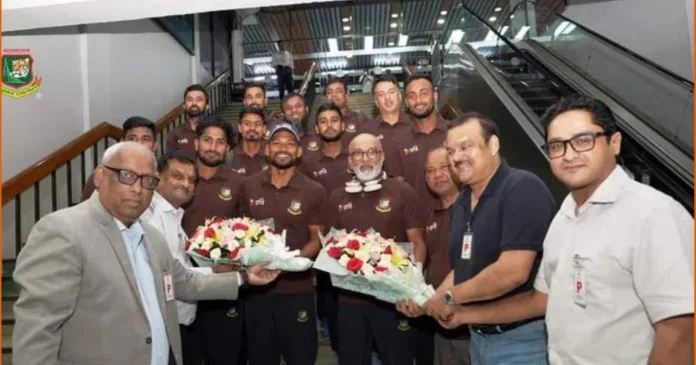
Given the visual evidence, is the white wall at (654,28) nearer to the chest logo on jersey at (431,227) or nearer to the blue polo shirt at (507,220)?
the chest logo on jersey at (431,227)

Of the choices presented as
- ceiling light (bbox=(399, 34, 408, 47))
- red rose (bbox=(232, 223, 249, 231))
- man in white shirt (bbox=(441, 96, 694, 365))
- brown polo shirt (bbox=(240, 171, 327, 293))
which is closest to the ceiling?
ceiling light (bbox=(399, 34, 408, 47))

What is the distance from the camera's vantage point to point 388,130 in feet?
16.8

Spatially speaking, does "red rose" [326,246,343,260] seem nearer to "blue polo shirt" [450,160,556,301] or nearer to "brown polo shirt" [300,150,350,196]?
"blue polo shirt" [450,160,556,301]

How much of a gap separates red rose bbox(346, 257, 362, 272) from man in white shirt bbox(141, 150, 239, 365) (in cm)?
87

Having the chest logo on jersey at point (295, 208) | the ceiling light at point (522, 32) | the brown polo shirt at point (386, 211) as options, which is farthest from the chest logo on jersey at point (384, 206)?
the ceiling light at point (522, 32)

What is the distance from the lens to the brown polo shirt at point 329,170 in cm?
478

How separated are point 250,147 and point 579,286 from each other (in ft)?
12.8

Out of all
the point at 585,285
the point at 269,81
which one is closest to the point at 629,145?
the point at 585,285

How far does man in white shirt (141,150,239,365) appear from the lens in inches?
138

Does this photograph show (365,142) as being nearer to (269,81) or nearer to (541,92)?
(541,92)

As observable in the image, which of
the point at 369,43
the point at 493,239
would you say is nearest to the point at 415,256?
the point at 493,239

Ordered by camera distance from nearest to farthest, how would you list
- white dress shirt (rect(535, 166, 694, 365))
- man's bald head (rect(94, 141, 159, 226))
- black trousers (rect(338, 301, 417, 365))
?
white dress shirt (rect(535, 166, 694, 365)), man's bald head (rect(94, 141, 159, 226)), black trousers (rect(338, 301, 417, 365))

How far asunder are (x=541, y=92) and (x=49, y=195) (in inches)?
230

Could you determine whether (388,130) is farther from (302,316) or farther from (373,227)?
(302,316)
